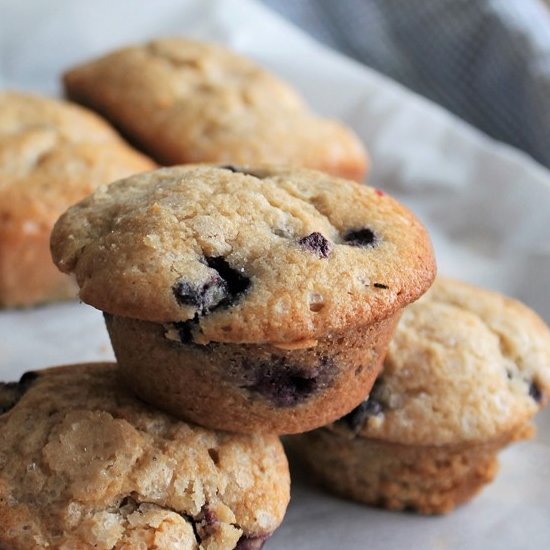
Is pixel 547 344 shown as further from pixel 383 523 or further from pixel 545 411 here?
pixel 383 523

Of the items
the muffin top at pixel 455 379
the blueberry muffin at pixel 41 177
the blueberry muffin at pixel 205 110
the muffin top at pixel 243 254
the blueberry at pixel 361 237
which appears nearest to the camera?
the muffin top at pixel 243 254

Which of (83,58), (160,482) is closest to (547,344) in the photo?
(160,482)

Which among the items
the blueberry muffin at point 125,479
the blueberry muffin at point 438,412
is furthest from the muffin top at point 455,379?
the blueberry muffin at point 125,479

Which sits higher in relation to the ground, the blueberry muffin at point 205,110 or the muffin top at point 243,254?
the muffin top at point 243,254

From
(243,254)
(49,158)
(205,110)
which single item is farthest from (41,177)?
(243,254)

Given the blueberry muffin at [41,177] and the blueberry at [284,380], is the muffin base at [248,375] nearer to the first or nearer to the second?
the blueberry at [284,380]

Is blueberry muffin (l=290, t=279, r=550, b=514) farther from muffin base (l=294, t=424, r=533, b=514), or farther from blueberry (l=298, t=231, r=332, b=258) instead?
blueberry (l=298, t=231, r=332, b=258)
